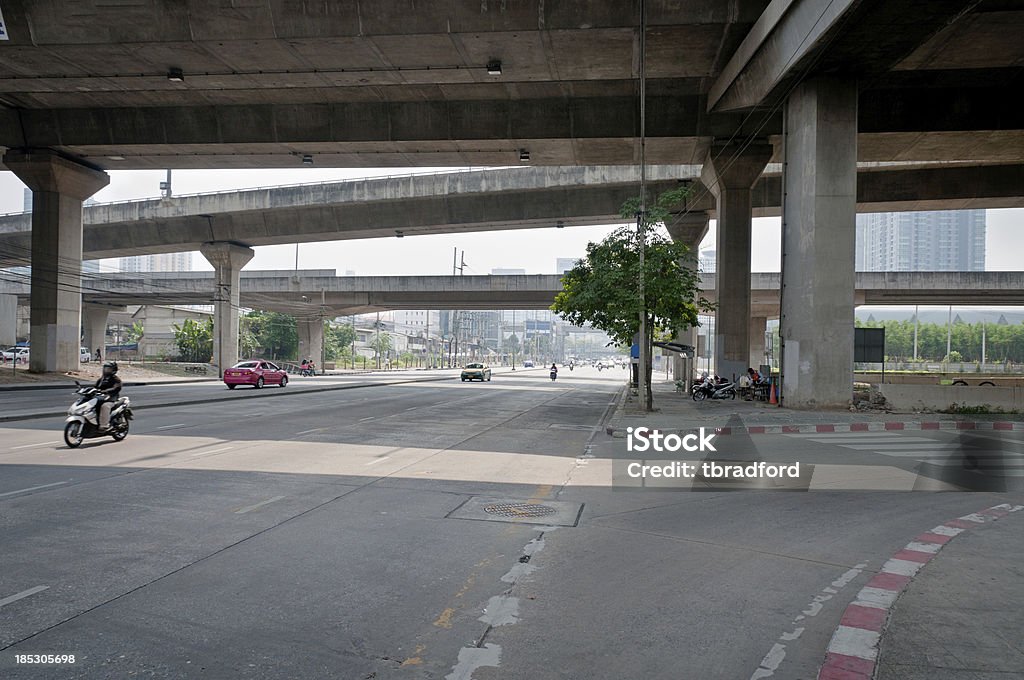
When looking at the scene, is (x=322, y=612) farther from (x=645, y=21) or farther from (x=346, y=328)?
(x=346, y=328)

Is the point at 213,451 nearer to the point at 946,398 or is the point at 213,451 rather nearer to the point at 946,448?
the point at 946,448

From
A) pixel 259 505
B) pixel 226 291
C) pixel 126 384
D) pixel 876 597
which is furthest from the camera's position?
pixel 226 291

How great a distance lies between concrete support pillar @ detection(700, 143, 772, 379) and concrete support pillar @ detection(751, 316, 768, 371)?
4580 centimetres

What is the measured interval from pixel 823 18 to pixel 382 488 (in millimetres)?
16166

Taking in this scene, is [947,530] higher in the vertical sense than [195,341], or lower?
lower

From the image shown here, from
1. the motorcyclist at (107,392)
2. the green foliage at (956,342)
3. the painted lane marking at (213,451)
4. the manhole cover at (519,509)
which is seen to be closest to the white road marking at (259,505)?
the manhole cover at (519,509)

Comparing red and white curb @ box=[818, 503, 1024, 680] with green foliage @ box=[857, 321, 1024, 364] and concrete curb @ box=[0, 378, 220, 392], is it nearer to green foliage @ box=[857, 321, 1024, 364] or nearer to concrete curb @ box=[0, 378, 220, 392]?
concrete curb @ box=[0, 378, 220, 392]

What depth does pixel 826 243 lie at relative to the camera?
71.6 feet

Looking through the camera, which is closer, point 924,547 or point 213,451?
point 924,547

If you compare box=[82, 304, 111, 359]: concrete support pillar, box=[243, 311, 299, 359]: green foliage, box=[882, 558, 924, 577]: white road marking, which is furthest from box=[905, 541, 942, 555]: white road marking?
box=[243, 311, 299, 359]: green foliage

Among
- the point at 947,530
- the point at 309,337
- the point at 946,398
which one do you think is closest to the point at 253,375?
the point at 946,398

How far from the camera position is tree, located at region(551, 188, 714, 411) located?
25.9 meters

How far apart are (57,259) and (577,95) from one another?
87.1 feet

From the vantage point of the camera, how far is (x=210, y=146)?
97.3 ft
